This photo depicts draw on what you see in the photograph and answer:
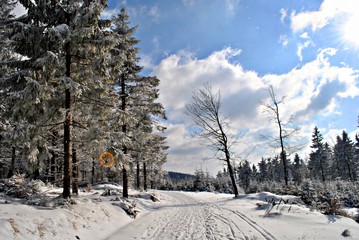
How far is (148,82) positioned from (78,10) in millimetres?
9113

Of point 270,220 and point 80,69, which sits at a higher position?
point 80,69

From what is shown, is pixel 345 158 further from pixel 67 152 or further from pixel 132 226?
pixel 67 152

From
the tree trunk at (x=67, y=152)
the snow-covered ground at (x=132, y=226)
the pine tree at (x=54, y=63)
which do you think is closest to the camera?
the snow-covered ground at (x=132, y=226)

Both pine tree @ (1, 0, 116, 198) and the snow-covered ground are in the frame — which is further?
pine tree @ (1, 0, 116, 198)

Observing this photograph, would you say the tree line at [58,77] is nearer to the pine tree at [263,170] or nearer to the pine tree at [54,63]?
the pine tree at [54,63]

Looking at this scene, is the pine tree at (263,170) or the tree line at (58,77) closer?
the tree line at (58,77)

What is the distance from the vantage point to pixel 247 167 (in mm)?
84625

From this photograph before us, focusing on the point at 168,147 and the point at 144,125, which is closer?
the point at 144,125

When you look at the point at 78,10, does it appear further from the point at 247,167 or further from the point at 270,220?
the point at 247,167

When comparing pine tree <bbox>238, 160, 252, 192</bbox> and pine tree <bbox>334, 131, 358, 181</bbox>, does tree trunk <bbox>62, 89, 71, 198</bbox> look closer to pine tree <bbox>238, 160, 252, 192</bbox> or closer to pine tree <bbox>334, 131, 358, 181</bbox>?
pine tree <bbox>334, 131, 358, 181</bbox>

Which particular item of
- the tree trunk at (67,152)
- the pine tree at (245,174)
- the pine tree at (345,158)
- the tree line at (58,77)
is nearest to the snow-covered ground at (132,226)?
the tree trunk at (67,152)

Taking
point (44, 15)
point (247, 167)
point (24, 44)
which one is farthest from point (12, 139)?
point (247, 167)

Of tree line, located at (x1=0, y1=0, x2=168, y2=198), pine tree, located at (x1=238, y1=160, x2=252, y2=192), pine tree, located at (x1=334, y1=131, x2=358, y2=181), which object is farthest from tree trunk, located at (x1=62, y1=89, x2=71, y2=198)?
pine tree, located at (x1=238, y1=160, x2=252, y2=192)

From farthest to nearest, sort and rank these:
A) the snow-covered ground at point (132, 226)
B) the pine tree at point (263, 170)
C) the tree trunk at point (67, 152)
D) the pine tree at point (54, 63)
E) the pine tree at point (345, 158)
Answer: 1. the pine tree at point (263, 170)
2. the pine tree at point (345, 158)
3. the tree trunk at point (67, 152)
4. the pine tree at point (54, 63)
5. the snow-covered ground at point (132, 226)
